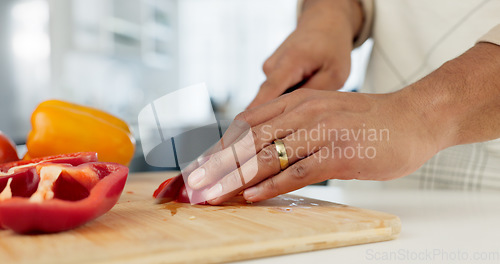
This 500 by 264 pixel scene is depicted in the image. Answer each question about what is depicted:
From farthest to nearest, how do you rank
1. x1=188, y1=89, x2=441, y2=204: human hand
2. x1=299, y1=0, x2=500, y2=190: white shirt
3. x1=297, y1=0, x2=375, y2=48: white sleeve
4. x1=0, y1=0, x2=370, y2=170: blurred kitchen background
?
1. x1=0, y1=0, x2=370, y2=170: blurred kitchen background
2. x1=297, y1=0, x2=375, y2=48: white sleeve
3. x1=299, y1=0, x2=500, y2=190: white shirt
4. x1=188, y1=89, x2=441, y2=204: human hand

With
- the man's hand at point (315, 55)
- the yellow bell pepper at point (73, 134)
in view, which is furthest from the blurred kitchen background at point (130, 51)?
the yellow bell pepper at point (73, 134)

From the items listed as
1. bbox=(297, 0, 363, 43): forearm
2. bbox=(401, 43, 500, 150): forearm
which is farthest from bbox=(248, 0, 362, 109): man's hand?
bbox=(401, 43, 500, 150): forearm

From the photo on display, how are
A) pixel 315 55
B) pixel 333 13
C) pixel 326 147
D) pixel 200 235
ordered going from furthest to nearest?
1. pixel 333 13
2. pixel 315 55
3. pixel 326 147
4. pixel 200 235

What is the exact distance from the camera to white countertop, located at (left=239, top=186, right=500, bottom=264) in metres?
0.55

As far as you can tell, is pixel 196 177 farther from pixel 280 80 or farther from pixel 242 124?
pixel 280 80

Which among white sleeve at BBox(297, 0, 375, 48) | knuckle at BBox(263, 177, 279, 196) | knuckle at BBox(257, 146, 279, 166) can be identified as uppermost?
white sleeve at BBox(297, 0, 375, 48)

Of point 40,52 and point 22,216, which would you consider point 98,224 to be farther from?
point 40,52

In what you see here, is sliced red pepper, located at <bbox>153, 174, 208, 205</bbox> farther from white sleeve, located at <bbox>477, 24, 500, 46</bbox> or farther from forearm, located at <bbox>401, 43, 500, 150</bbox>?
white sleeve, located at <bbox>477, 24, 500, 46</bbox>

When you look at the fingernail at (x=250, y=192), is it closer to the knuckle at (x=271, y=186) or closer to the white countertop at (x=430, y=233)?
the knuckle at (x=271, y=186)

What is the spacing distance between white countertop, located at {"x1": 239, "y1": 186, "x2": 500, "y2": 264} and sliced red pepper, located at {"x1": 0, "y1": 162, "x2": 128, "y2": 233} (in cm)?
22

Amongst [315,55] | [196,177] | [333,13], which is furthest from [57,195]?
[333,13]

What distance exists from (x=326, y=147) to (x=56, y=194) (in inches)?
16.4

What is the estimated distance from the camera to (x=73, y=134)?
44.7 inches

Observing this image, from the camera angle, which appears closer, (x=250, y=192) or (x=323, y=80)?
(x=250, y=192)
